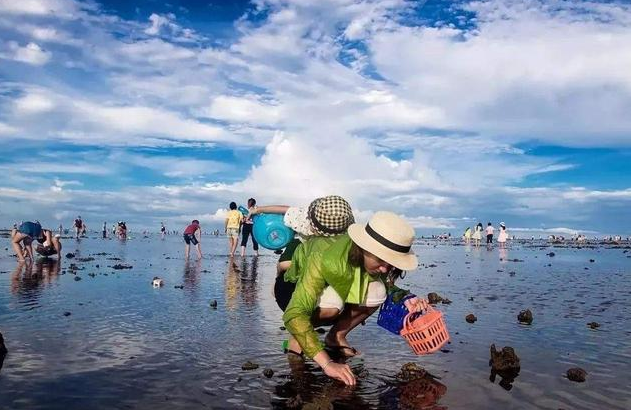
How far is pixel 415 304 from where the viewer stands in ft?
19.6

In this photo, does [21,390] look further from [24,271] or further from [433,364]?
[24,271]

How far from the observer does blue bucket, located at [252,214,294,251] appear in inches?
323

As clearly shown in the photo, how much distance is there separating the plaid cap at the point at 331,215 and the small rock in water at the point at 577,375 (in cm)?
289

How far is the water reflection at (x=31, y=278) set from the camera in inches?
441

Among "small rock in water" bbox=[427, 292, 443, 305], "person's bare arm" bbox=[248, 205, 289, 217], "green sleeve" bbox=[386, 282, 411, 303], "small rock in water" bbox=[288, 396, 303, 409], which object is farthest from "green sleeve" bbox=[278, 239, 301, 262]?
"small rock in water" bbox=[427, 292, 443, 305]

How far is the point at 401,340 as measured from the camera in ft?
25.5

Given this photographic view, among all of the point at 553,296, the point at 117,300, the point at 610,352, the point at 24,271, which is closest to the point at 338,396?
the point at 610,352

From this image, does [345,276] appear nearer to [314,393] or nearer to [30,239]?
[314,393]

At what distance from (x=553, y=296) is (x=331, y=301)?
A: 945 cm

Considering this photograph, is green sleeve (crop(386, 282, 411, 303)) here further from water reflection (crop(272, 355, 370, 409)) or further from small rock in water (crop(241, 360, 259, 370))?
small rock in water (crop(241, 360, 259, 370))

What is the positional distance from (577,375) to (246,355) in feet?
12.3

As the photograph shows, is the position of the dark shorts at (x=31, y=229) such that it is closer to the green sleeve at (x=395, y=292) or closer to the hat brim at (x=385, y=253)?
the green sleeve at (x=395, y=292)

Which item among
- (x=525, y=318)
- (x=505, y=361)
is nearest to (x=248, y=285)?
(x=525, y=318)

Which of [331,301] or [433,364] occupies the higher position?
[331,301]
